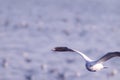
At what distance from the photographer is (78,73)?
1600cm

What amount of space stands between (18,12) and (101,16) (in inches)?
144

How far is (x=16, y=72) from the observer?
53.0 feet

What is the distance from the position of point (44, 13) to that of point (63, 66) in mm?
8024

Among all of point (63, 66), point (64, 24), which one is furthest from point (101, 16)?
point (63, 66)

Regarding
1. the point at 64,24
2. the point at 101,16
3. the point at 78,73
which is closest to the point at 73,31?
the point at 64,24

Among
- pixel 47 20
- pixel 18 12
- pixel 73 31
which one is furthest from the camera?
pixel 18 12

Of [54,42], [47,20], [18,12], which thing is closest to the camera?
[54,42]

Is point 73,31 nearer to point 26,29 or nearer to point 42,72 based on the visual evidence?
point 26,29

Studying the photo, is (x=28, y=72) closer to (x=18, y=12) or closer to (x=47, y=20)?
(x=47, y=20)

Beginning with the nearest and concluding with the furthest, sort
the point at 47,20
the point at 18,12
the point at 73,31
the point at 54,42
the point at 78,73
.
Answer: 1. the point at 78,73
2. the point at 54,42
3. the point at 73,31
4. the point at 47,20
5. the point at 18,12

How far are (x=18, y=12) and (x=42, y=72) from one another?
8692 millimetres

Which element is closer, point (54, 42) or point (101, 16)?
point (54, 42)

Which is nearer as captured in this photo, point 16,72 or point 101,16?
point 16,72

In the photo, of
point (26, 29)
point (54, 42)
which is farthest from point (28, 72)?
point (26, 29)
